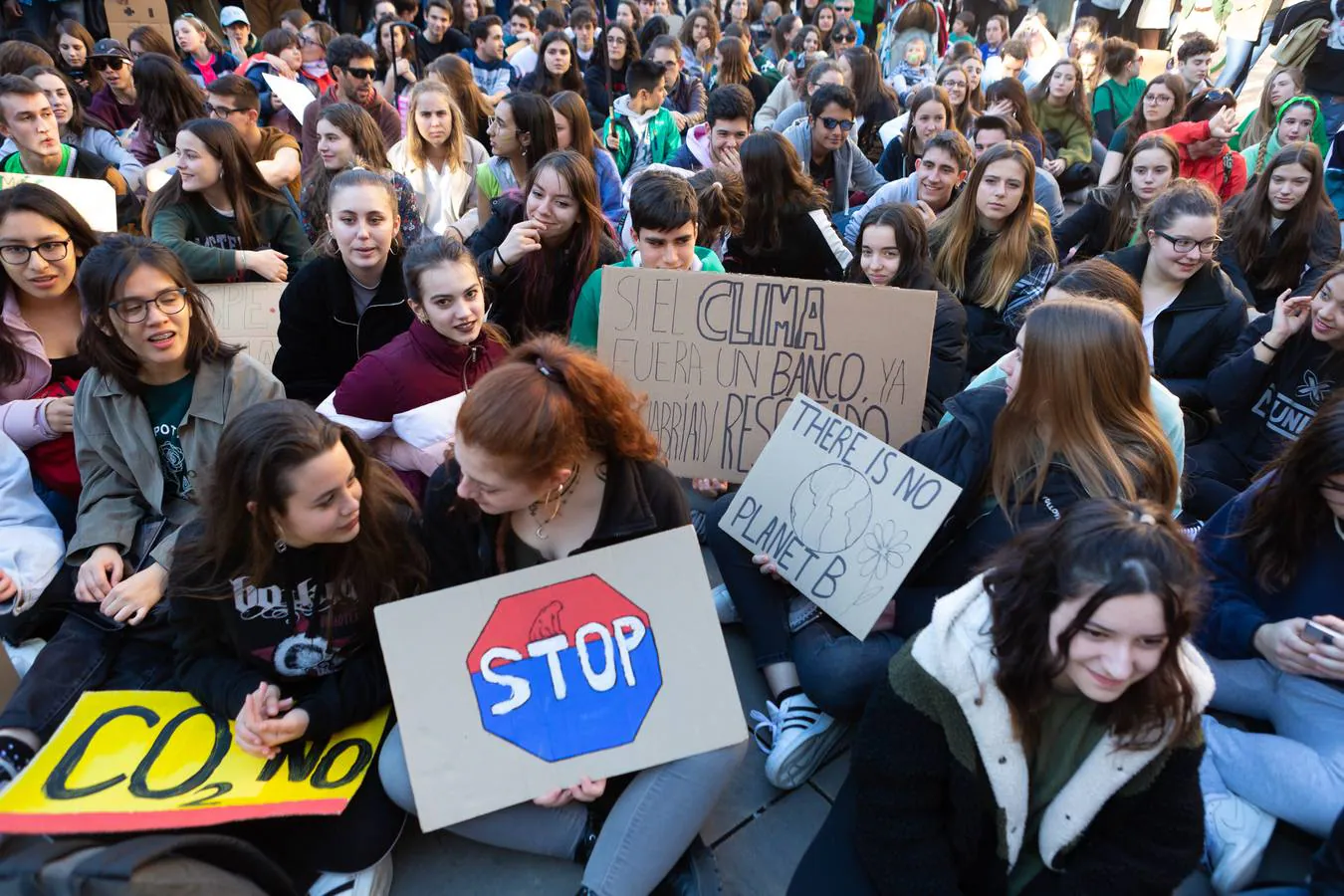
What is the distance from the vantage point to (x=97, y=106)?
6.39m

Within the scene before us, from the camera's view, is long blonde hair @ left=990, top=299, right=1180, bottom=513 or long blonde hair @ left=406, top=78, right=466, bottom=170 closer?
long blonde hair @ left=990, top=299, right=1180, bottom=513

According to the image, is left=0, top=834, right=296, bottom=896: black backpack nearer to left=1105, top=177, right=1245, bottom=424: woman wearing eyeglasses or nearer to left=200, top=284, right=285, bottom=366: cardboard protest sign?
left=200, top=284, right=285, bottom=366: cardboard protest sign

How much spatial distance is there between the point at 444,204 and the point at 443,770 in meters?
3.96

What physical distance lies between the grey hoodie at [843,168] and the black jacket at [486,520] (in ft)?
12.5

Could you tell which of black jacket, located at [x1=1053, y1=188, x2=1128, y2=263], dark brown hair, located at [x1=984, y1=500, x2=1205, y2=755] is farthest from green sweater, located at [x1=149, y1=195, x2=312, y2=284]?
black jacket, located at [x1=1053, y1=188, x2=1128, y2=263]

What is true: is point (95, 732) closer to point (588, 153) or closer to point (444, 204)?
point (444, 204)

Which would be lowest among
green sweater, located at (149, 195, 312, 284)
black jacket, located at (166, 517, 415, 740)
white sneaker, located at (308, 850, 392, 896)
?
white sneaker, located at (308, 850, 392, 896)

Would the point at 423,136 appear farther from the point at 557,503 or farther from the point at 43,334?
the point at 557,503

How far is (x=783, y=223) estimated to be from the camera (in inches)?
173

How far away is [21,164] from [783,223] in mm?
4209

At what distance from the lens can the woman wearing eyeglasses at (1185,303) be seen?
3.47 meters

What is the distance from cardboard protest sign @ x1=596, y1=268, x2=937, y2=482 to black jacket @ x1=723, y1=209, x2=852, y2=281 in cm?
128

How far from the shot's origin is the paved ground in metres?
2.11

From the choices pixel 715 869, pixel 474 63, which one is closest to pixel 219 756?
pixel 715 869
